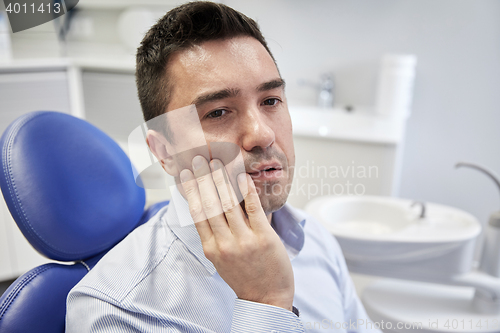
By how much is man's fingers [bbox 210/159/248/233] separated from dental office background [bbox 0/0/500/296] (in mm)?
1239

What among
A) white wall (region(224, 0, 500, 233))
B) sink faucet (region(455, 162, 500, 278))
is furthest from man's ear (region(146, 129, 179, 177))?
white wall (region(224, 0, 500, 233))

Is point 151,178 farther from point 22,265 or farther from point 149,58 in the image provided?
point 22,265

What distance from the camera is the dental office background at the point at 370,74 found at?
1.88m

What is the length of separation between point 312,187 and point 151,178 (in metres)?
0.43

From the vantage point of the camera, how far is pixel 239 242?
0.54 meters

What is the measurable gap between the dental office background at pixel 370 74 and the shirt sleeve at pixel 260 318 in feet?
4.02

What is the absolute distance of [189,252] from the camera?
2.17ft

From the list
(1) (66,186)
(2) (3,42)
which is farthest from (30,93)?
(1) (66,186)

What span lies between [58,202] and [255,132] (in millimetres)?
375

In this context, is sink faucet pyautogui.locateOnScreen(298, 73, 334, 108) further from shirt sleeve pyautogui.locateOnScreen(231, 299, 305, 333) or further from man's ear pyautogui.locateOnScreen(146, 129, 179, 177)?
shirt sleeve pyautogui.locateOnScreen(231, 299, 305, 333)

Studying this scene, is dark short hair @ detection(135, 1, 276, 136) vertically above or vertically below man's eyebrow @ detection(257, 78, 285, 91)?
above

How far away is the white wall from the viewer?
1968 mm

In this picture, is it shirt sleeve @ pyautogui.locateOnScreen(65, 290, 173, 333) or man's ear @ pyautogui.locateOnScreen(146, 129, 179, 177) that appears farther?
man's ear @ pyautogui.locateOnScreen(146, 129, 179, 177)

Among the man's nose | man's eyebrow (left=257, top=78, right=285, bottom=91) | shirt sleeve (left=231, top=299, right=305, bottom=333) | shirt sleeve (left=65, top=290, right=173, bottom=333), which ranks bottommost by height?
shirt sleeve (left=65, top=290, right=173, bottom=333)
